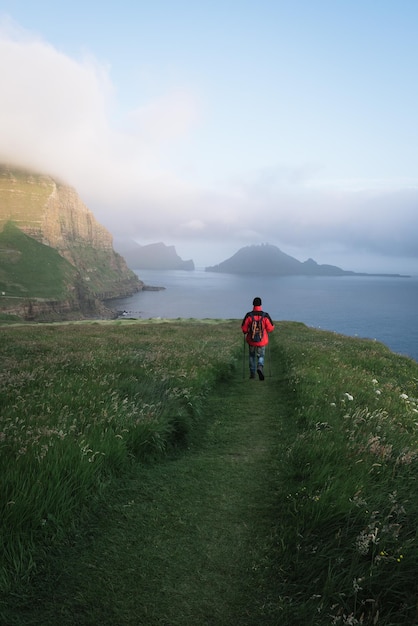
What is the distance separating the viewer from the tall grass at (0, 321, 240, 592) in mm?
4312

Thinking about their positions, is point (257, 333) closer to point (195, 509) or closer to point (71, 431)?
point (71, 431)

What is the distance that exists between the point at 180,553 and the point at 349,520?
210cm

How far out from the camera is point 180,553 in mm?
4324

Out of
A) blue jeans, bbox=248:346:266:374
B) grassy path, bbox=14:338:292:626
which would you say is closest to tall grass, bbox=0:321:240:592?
grassy path, bbox=14:338:292:626

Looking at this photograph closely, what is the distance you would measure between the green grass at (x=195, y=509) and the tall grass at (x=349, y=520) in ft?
0.07

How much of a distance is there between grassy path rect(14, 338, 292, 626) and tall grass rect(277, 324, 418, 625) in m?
0.32

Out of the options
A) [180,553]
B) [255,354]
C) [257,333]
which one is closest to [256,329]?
[257,333]

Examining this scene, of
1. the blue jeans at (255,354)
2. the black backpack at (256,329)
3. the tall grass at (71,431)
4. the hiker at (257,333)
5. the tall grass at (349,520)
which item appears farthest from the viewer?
the black backpack at (256,329)

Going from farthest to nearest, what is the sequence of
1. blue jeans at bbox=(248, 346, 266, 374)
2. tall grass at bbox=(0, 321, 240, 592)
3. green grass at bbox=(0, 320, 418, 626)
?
blue jeans at bbox=(248, 346, 266, 374)
tall grass at bbox=(0, 321, 240, 592)
green grass at bbox=(0, 320, 418, 626)

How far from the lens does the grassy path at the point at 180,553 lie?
11.5 ft

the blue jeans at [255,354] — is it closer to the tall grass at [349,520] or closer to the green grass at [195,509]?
the green grass at [195,509]

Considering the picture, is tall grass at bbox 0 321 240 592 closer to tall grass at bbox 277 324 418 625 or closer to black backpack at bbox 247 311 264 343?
tall grass at bbox 277 324 418 625

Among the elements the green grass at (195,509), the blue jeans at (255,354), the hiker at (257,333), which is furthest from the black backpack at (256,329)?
the green grass at (195,509)

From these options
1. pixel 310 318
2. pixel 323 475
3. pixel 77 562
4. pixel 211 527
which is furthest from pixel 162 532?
pixel 310 318
